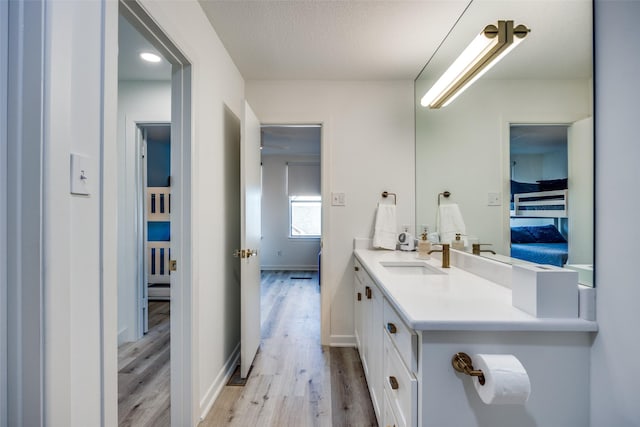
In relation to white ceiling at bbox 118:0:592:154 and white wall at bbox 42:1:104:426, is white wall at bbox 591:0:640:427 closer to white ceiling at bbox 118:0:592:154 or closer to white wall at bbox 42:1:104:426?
white ceiling at bbox 118:0:592:154

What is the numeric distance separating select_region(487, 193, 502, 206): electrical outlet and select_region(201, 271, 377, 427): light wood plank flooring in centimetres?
137

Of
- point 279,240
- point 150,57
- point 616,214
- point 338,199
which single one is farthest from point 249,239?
point 279,240

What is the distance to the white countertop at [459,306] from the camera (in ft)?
3.02

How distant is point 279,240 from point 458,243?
464 centimetres

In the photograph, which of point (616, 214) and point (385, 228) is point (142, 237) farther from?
point (616, 214)

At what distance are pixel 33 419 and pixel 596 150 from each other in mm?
1765

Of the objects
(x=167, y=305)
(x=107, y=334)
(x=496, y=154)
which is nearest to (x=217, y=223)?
(x=107, y=334)

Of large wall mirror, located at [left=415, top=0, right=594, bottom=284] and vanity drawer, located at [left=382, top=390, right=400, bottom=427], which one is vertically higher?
large wall mirror, located at [left=415, top=0, right=594, bottom=284]

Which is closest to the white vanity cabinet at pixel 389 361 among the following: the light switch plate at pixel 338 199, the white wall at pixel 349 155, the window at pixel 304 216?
the white wall at pixel 349 155

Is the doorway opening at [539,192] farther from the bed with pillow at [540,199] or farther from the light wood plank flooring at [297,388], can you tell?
the light wood plank flooring at [297,388]

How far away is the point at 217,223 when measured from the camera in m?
1.98

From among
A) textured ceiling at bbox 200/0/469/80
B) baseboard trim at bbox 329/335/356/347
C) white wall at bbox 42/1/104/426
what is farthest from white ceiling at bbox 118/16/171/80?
baseboard trim at bbox 329/335/356/347

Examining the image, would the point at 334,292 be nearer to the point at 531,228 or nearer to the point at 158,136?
the point at 531,228

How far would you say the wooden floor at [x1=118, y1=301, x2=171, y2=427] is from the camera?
1.70 meters
